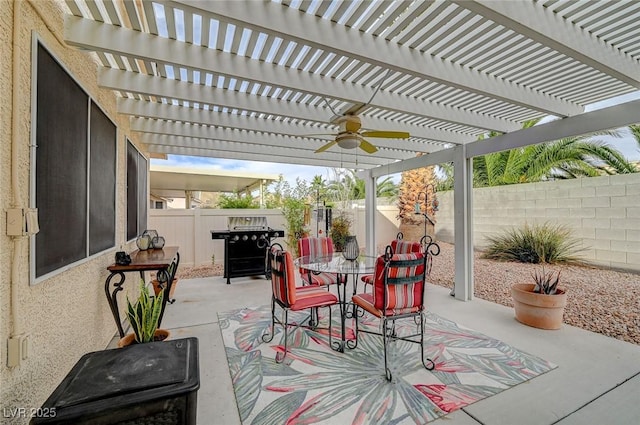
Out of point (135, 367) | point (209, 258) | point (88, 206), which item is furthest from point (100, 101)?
point (209, 258)

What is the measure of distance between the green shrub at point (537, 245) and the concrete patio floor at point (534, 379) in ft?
7.60

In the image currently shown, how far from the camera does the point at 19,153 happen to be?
1.37 m

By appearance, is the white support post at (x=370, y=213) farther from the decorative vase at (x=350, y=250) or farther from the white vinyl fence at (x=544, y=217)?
the decorative vase at (x=350, y=250)

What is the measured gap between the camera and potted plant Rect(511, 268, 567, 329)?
10.7 feet

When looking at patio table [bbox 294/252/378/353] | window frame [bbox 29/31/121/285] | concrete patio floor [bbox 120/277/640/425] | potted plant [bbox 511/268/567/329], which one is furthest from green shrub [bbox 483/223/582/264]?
window frame [bbox 29/31/121/285]

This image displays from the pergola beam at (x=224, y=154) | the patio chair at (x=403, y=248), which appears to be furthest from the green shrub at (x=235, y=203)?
the patio chair at (x=403, y=248)

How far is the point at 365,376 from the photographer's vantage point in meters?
2.37

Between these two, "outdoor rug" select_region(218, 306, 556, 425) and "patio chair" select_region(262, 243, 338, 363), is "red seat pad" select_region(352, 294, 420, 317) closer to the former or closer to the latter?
"patio chair" select_region(262, 243, 338, 363)

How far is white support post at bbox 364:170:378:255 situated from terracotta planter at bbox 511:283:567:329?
354cm

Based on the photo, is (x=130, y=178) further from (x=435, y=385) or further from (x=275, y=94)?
(x=435, y=385)

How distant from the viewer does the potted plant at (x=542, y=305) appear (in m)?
3.26

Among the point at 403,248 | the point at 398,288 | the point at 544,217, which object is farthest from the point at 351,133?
the point at 544,217

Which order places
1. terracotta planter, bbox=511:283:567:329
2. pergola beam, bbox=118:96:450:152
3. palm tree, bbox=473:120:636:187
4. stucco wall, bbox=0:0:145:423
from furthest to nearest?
palm tree, bbox=473:120:636:187, pergola beam, bbox=118:96:450:152, terracotta planter, bbox=511:283:567:329, stucco wall, bbox=0:0:145:423

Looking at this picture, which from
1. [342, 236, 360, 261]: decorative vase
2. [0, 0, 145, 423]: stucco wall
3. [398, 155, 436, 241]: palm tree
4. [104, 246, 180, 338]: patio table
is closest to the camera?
[0, 0, 145, 423]: stucco wall
